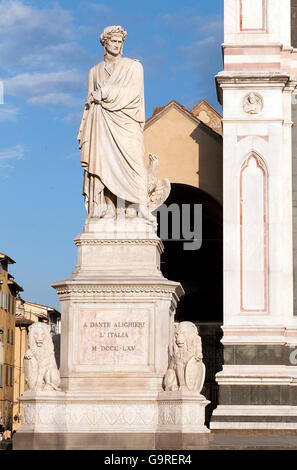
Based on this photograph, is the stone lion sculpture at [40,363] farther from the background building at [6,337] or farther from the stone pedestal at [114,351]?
the background building at [6,337]

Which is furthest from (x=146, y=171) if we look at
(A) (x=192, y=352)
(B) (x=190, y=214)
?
(B) (x=190, y=214)

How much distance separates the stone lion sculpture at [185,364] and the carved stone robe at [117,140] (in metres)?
3.03

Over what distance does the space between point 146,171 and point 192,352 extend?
3.92 metres

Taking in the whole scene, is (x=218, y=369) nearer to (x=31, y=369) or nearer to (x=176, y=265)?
(x=176, y=265)

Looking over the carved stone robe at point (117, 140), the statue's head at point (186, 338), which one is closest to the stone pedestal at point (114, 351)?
the statue's head at point (186, 338)

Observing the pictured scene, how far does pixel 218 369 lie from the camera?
29.7m

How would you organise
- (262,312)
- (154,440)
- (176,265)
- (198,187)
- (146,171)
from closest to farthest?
(154,440), (146,171), (262,312), (198,187), (176,265)

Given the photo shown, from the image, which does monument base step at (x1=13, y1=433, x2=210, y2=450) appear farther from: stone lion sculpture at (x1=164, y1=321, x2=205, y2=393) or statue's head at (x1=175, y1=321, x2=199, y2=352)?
statue's head at (x1=175, y1=321, x2=199, y2=352)

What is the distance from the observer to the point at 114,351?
20.2m

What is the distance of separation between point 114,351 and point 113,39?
6.05m

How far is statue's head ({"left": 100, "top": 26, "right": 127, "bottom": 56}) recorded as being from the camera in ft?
71.7

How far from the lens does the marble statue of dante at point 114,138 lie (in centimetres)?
2144

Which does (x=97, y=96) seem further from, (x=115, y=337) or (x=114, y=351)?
(x=114, y=351)

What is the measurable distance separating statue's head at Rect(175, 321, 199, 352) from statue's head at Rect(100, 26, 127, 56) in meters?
5.69
